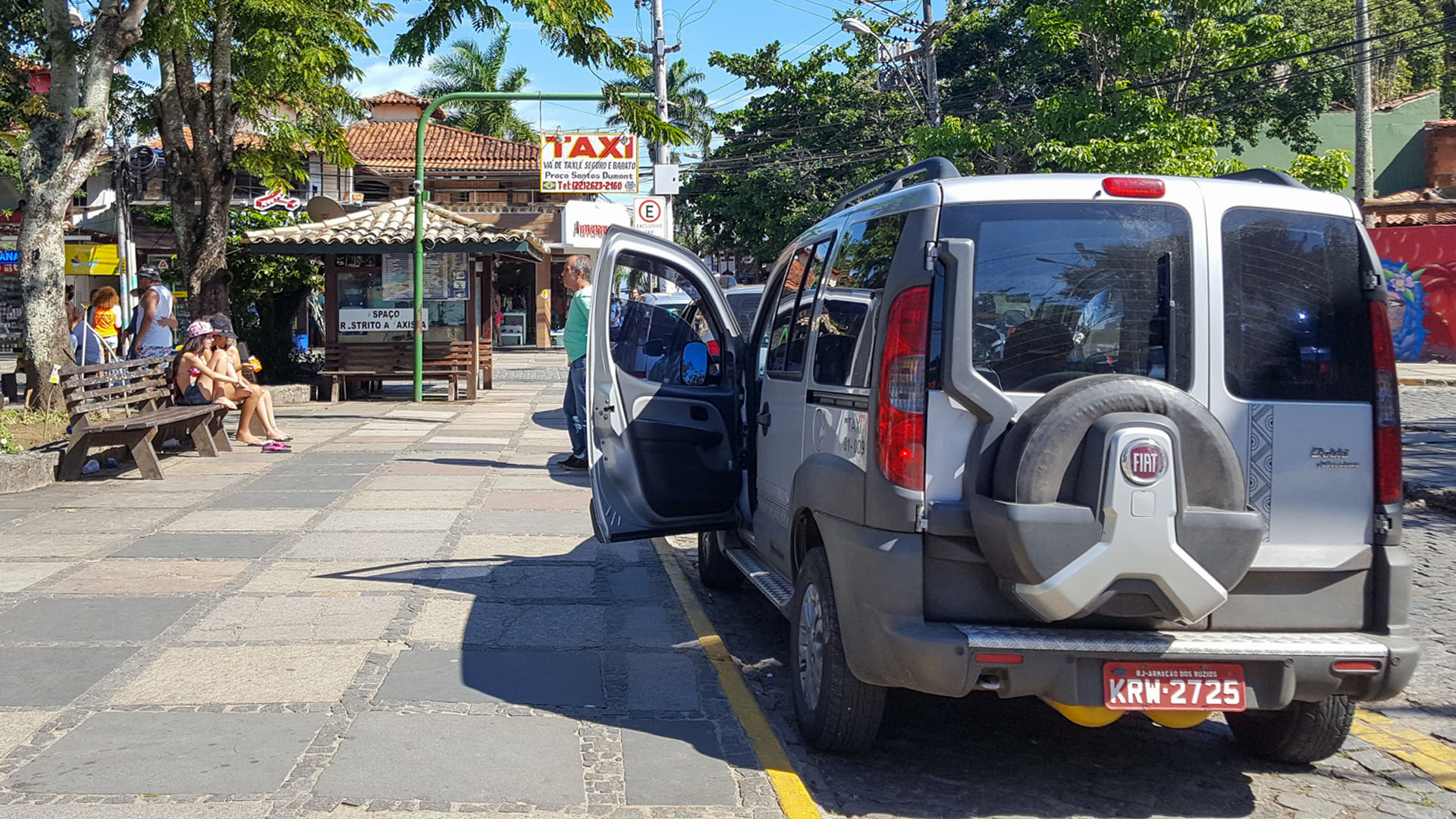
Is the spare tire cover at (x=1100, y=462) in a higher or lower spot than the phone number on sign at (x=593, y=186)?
lower

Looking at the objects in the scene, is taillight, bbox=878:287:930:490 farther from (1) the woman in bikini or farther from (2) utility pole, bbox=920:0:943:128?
(2) utility pole, bbox=920:0:943:128

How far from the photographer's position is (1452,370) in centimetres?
2700

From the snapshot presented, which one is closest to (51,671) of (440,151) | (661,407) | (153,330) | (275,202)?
(661,407)

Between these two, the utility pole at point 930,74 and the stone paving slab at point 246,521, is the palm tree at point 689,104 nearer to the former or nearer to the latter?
the utility pole at point 930,74

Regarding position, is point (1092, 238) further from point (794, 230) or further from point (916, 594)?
point (794, 230)

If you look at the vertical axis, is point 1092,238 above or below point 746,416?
above

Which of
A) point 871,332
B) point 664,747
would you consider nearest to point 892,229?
point 871,332

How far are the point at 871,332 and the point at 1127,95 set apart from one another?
1770cm

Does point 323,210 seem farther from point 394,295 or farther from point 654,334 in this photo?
point 654,334

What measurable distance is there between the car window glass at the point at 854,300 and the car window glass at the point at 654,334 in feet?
Result: 5.27

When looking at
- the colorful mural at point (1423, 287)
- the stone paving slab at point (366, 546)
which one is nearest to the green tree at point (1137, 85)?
the colorful mural at point (1423, 287)

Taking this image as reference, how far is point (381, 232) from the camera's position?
18.5 m

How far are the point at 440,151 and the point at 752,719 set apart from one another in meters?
42.6

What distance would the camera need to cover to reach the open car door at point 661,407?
6.33 m
